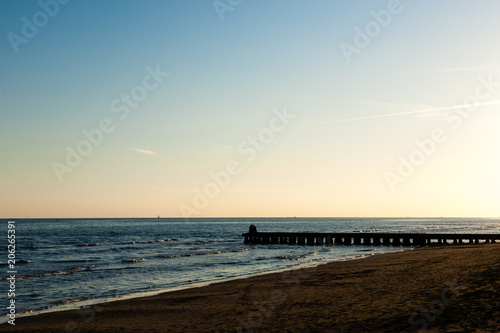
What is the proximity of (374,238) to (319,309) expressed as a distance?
141 feet

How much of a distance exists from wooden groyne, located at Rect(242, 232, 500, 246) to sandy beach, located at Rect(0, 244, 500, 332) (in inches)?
1280

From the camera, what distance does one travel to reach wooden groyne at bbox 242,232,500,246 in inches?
1858

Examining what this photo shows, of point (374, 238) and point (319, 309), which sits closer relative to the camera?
point (319, 309)

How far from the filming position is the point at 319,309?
42.9 ft

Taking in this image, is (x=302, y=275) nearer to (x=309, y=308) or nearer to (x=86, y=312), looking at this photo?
(x=309, y=308)

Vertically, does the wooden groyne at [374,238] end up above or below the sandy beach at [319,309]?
below

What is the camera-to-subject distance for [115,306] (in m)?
16.2

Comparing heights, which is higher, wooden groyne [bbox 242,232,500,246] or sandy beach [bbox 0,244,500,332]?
sandy beach [bbox 0,244,500,332]

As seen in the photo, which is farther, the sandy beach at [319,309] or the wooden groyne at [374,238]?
the wooden groyne at [374,238]

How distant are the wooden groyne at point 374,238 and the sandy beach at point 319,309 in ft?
107

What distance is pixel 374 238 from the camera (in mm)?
53656

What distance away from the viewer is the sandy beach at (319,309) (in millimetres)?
10227

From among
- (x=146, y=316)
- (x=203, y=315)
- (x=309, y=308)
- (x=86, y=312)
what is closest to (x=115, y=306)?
(x=86, y=312)

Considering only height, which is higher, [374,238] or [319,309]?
[319,309]
